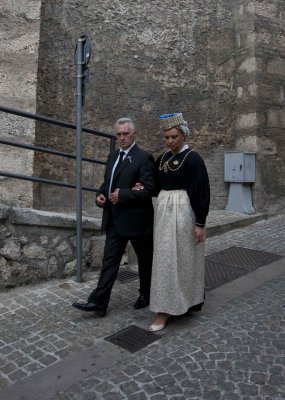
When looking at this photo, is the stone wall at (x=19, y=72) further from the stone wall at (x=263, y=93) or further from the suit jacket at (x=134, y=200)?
the stone wall at (x=263, y=93)

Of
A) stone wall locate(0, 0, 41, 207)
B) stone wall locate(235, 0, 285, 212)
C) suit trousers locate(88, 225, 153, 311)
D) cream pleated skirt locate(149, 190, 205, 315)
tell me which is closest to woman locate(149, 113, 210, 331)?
cream pleated skirt locate(149, 190, 205, 315)

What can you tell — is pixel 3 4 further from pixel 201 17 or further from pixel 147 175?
pixel 147 175

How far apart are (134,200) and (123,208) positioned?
161mm

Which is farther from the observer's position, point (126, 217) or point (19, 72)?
point (19, 72)

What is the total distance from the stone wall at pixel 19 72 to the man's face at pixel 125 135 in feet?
9.78

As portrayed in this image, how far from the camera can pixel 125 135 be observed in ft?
11.5

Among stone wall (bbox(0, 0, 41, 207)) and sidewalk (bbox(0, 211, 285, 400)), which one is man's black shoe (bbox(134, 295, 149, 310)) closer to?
sidewalk (bbox(0, 211, 285, 400))

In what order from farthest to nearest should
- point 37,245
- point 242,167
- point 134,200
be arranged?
point 242,167 → point 37,245 → point 134,200

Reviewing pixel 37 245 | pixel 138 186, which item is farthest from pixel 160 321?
pixel 37 245

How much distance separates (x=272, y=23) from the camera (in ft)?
26.4

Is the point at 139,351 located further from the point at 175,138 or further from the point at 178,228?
the point at 175,138

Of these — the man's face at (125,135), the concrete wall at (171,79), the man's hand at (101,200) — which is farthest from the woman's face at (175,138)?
the concrete wall at (171,79)

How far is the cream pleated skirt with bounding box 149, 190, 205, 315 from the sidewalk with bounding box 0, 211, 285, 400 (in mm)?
235

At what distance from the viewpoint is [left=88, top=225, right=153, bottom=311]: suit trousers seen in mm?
3443
